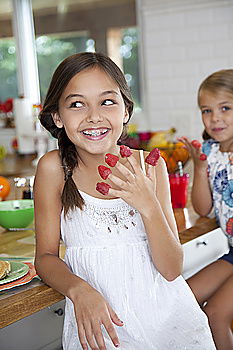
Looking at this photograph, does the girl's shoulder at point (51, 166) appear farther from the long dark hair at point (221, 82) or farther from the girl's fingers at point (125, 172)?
the long dark hair at point (221, 82)

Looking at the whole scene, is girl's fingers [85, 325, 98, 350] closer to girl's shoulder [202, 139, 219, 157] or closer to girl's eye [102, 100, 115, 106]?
girl's eye [102, 100, 115, 106]

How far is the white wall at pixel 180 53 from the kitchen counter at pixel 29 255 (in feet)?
4.89

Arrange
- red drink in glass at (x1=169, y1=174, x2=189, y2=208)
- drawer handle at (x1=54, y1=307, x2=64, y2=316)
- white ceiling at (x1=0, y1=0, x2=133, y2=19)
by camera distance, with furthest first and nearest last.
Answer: white ceiling at (x1=0, y1=0, x2=133, y2=19) < red drink in glass at (x1=169, y1=174, x2=189, y2=208) < drawer handle at (x1=54, y1=307, x2=64, y2=316)

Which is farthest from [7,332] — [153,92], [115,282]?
[153,92]

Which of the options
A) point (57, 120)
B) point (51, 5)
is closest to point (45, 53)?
point (51, 5)

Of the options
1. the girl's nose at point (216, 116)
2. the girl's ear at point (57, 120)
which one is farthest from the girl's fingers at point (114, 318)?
the girl's nose at point (216, 116)

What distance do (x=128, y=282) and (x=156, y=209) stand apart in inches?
8.0

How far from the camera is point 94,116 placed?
1312 millimetres

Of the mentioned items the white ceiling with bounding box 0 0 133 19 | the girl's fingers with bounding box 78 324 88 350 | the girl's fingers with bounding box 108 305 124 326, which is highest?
the white ceiling with bounding box 0 0 133 19

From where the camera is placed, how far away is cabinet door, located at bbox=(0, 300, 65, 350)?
1.41m

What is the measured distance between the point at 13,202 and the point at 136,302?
2.19ft

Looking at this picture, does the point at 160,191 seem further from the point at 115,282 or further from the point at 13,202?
the point at 13,202

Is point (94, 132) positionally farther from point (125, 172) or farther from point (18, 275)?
point (18, 275)

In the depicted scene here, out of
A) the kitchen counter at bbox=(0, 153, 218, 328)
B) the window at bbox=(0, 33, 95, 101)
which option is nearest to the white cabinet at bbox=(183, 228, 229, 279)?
the kitchen counter at bbox=(0, 153, 218, 328)
